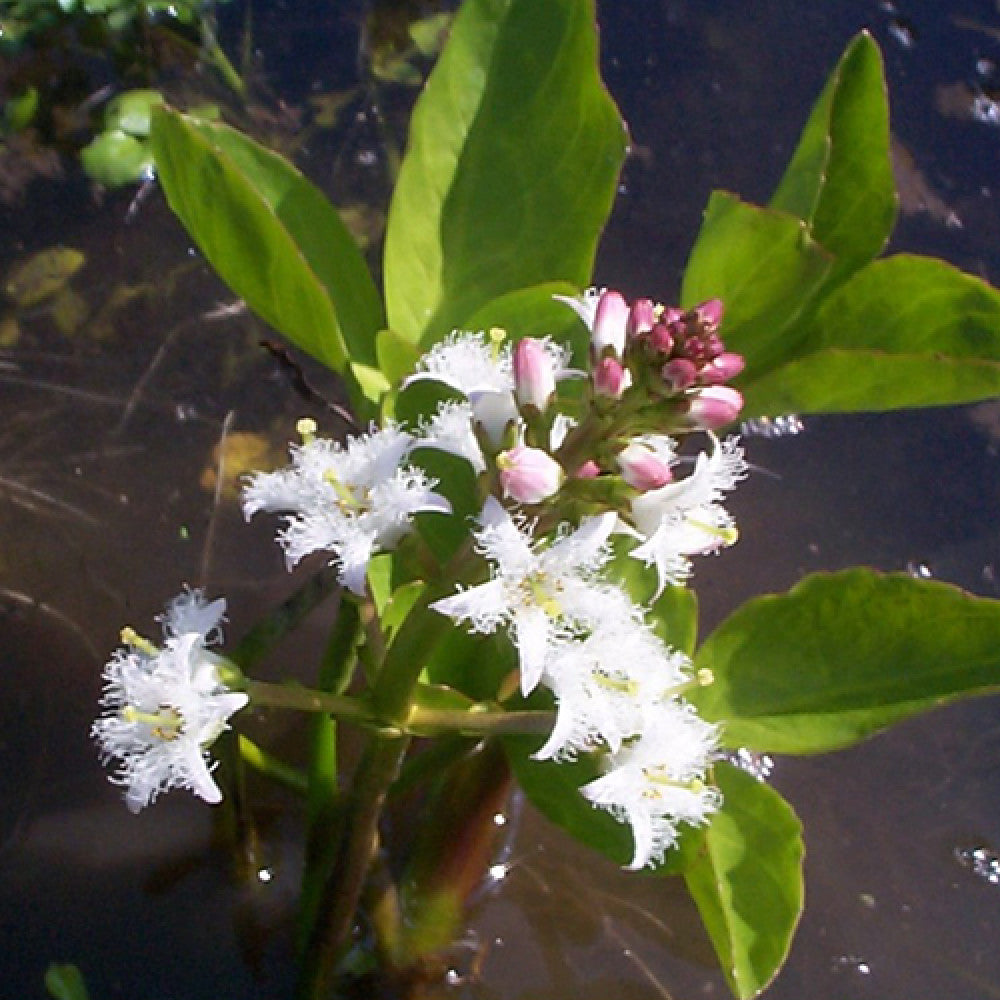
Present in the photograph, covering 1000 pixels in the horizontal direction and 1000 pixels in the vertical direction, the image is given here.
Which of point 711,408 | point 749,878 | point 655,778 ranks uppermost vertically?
point 711,408

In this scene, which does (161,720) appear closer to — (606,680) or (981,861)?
(606,680)

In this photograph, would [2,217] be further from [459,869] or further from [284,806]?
[459,869]

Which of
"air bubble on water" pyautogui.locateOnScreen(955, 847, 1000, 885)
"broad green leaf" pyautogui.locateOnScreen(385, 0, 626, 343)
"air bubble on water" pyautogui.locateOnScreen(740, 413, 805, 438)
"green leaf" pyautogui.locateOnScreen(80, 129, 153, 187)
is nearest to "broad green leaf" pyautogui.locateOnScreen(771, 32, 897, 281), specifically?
"broad green leaf" pyautogui.locateOnScreen(385, 0, 626, 343)

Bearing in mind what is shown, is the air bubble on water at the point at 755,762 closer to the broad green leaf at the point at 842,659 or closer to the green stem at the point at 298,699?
the broad green leaf at the point at 842,659

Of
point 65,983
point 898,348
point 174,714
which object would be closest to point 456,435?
point 174,714

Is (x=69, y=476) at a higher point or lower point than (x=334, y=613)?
higher

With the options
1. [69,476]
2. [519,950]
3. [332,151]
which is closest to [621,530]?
[519,950]
